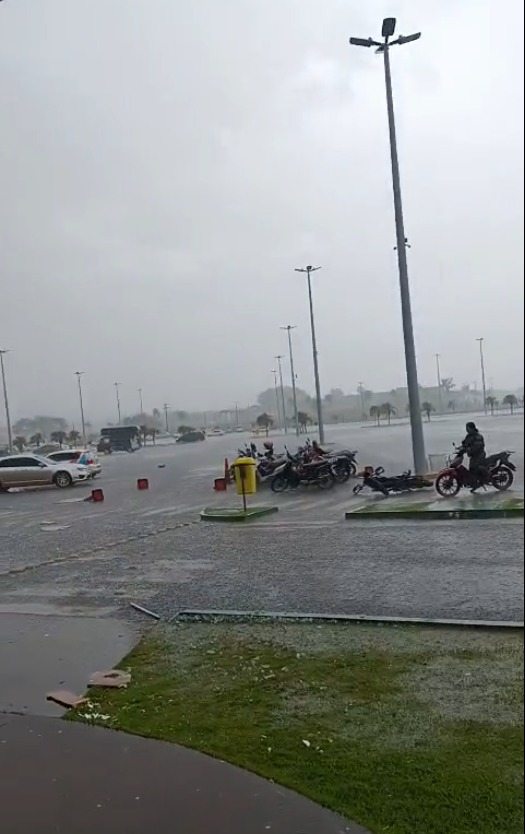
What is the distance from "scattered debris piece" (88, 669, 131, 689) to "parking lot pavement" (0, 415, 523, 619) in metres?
1.33

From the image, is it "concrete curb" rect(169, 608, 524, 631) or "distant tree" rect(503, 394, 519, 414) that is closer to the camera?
"distant tree" rect(503, 394, 519, 414)

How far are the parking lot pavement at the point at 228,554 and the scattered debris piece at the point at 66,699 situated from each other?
1523 mm

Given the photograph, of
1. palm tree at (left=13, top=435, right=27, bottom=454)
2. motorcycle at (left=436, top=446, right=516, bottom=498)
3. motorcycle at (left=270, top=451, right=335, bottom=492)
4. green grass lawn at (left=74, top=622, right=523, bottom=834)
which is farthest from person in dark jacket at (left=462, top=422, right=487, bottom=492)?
motorcycle at (left=270, top=451, right=335, bottom=492)

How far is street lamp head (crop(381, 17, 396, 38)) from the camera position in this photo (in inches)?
80.4

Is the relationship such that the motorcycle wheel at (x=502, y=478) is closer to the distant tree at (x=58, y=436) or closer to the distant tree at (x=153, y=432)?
the distant tree at (x=153, y=432)

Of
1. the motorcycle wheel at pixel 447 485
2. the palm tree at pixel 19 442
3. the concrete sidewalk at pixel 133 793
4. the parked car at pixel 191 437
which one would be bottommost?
the concrete sidewalk at pixel 133 793

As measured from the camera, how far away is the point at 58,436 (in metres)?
4.85

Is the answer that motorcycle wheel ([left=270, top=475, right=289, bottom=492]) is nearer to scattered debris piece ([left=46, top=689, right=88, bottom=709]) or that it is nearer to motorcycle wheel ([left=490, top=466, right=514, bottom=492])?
scattered debris piece ([left=46, top=689, right=88, bottom=709])

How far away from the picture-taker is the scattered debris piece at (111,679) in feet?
14.6

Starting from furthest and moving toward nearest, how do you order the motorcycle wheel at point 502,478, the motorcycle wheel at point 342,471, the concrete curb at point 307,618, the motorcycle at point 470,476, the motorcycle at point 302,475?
the motorcycle at point 302,475 → the motorcycle wheel at point 342,471 → the concrete curb at point 307,618 → the motorcycle at point 470,476 → the motorcycle wheel at point 502,478

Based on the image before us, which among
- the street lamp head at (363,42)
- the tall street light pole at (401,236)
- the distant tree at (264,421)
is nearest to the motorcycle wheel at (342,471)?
the distant tree at (264,421)

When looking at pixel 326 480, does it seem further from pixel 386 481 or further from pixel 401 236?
pixel 401 236

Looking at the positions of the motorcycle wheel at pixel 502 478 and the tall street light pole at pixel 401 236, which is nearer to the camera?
the tall street light pole at pixel 401 236

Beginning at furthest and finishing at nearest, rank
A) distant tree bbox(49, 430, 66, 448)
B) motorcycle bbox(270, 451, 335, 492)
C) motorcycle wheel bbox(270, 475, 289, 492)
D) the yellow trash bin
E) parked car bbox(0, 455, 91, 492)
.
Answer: motorcycle wheel bbox(270, 475, 289, 492) → the yellow trash bin → motorcycle bbox(270, 451, 335, 492) → parked car bbox(0, 455, 91, 492) → distant tree bbox(49, 430, 66, 448)
